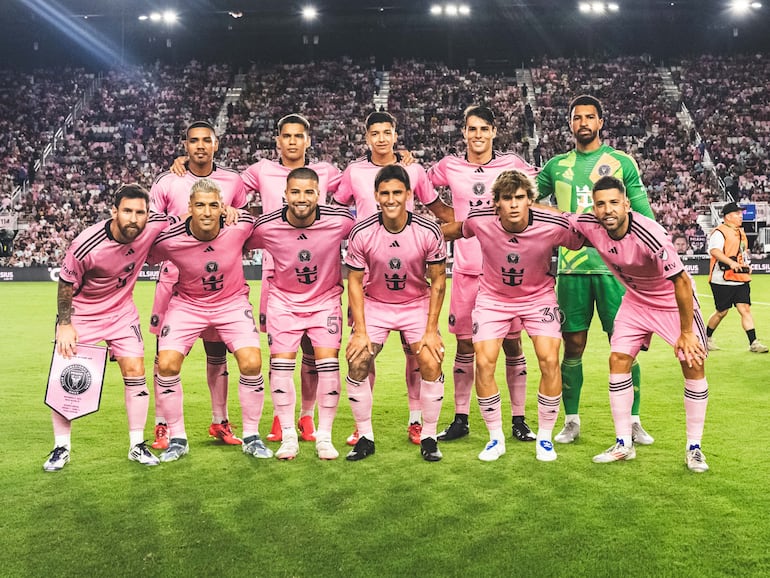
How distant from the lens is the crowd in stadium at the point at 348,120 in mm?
29359

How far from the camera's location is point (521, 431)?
5.65 m

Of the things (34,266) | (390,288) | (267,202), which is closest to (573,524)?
(390,288)

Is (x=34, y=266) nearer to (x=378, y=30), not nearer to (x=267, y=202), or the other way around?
(x=378, y=30)

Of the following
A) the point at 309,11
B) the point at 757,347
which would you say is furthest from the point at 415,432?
the point at 309,11

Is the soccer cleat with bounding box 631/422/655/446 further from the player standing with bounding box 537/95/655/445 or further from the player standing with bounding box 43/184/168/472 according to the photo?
the player standing with bounding box 43/184/168/472

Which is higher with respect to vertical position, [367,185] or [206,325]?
[367,185]

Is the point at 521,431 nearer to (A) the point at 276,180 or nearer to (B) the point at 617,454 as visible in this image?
(B) the point at 617,454

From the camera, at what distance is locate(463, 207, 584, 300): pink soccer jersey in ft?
16.9

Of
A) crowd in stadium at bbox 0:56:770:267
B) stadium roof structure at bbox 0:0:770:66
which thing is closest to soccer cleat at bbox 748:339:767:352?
crowd in stadium at bbox 0:56:770:267

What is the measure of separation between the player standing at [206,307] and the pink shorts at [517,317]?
1.62m

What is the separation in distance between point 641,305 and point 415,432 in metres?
1.90

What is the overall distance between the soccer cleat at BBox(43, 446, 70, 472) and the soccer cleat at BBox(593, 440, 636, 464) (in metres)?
3.54

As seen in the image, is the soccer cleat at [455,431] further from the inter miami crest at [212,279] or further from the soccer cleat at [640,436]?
the inter miami crest at [212,279]

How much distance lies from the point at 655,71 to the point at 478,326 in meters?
34.4
